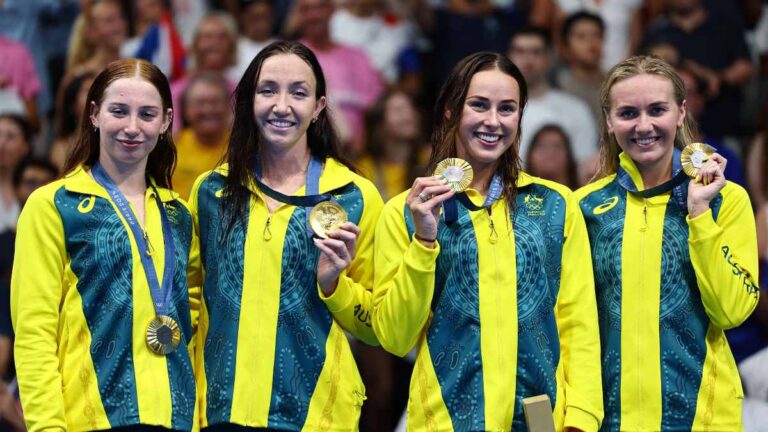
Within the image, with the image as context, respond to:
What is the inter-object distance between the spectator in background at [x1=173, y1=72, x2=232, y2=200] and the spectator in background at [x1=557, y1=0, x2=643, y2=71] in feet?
9.45

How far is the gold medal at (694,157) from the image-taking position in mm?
5070

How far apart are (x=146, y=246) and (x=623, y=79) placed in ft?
5.99

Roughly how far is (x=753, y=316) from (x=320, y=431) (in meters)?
3.31

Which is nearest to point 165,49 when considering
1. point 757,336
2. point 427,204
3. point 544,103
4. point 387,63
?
point 387,63

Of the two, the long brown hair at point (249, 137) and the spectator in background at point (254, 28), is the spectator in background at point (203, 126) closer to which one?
the spectator in background at point (254, 28)

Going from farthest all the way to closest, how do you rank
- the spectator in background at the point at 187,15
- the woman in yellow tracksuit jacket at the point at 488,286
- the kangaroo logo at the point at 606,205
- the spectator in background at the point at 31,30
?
the spectator in background at the point at 187,15, the spectator in background at the point at 31,30, the kangaroo logo at the point at 606,205, the woman in yellow tracksuit jacket at the point at 488,286

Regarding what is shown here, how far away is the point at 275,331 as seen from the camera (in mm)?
5051

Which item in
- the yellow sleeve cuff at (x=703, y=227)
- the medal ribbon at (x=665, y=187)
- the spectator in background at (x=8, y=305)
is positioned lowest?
the spectator in background at (x=8, y=305)

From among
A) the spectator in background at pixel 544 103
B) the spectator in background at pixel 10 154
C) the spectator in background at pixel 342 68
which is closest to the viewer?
the spectator in background at pixel 10 154

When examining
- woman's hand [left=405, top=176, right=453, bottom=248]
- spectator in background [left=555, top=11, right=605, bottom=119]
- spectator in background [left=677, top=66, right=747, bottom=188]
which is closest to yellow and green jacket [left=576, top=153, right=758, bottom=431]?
woman's hand [left=405, top=176, right=453, bottom=248]

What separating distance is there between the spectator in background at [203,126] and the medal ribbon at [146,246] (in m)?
3.43

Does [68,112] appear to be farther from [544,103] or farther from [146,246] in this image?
[146,246]

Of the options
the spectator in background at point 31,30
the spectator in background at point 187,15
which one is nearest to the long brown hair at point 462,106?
the spectator in background at point 187,15

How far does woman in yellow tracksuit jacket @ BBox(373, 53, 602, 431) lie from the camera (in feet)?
16.0
